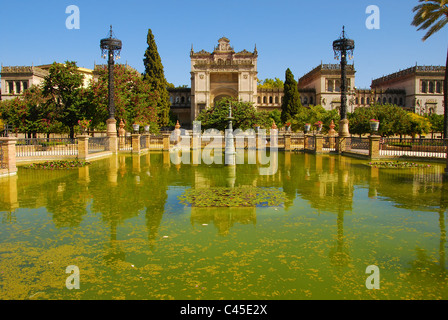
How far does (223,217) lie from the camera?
729 cm

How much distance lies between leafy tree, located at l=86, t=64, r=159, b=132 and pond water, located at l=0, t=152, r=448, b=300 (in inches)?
897

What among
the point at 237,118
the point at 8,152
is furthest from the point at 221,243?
the point at 237,118

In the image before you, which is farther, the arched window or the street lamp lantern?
the arched window

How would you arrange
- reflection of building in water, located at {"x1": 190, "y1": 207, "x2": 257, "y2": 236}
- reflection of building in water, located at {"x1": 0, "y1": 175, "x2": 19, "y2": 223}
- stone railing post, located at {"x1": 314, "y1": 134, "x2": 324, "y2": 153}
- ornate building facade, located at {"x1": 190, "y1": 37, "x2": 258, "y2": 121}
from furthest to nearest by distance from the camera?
ornate building facade, located at {"x1": 190, "y1": 37, "x2": 258, "y2": 121} < stone railing post, located at {"x1": 314, "y1": 134, "x2": 324, "y2": 153} < reflection of building in water, located at {"x1": 0, "y1": 175, "x2": 19, "y2": 223} < reflection of building in water, located at {"x1": 190, "y1": 207, "x2": 257, "y2": 236}

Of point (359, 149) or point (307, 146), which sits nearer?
point (359, 149)

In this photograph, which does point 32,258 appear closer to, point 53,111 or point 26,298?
A: point 26,298

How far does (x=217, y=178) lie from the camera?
12789 millimetres

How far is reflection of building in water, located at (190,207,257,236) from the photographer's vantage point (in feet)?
22.0

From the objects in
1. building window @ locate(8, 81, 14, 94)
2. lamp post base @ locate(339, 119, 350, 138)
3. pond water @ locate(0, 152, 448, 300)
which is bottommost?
pond water @ locate(0, 152, 448, 300)

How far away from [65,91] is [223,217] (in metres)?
30.4

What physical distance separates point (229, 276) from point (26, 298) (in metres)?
2.35

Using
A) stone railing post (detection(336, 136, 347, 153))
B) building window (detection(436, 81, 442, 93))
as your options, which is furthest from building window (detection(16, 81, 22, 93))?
building window (detection(436, 81, 442, 93))

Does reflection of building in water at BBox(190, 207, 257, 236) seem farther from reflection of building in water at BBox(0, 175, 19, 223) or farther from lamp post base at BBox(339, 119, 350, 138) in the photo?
lamp post base at BBox(339, 119, 350, 138)

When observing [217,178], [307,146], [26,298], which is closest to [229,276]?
[26,298]
